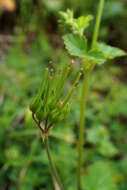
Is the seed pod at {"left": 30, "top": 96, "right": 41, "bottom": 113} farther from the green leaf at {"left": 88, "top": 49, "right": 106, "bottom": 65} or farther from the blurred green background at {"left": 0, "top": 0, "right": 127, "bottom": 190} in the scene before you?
the green leaf at {"left": 88, "top": 49, "right": 106, "bottom": 65}

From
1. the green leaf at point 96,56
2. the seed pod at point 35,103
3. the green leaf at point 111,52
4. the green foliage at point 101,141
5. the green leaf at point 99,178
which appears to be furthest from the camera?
the green foliage at point 101,141

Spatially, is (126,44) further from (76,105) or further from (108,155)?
(108,155)

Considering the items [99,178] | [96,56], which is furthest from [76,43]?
[99,178]

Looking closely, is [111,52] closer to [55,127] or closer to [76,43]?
[76,43]

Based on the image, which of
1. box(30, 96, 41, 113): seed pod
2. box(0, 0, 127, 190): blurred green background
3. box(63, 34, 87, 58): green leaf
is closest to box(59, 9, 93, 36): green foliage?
box(63, 34, 87, 58): green leaf

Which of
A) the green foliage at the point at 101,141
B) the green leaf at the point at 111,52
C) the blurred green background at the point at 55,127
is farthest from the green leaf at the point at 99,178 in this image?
the green leaf at the point at 111,52

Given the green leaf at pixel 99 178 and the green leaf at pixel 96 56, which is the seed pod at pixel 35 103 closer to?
the green leaf at pixel 96 56

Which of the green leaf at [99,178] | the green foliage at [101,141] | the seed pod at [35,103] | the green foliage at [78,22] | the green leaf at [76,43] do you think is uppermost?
the green foliage at [78,22]
